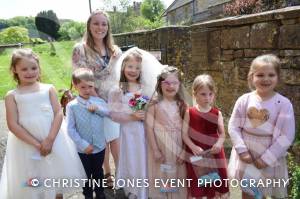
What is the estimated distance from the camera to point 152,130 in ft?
9.00

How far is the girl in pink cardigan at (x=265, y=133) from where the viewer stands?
2.41m

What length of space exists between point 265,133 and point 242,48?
1.75 meters

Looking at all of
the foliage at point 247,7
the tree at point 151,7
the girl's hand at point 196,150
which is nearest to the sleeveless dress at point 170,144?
the girl's hand at point 196,150

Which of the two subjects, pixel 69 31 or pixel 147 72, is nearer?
pixel 147 72

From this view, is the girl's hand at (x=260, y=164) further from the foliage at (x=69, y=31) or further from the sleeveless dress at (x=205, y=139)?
the foliage at (x=69, y=31)

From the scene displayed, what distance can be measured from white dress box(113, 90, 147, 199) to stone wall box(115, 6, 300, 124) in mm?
1495

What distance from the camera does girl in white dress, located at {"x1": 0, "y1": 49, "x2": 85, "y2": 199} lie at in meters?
2.69

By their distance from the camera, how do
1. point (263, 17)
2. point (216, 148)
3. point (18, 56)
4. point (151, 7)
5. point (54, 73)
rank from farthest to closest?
point (151, 7), point (54, 73), point (263, 17), point (18, 56), point (216, 148)

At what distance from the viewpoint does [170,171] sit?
8.82ft

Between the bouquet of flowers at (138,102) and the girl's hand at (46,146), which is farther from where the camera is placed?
the bouquet of flowers at (138,102)

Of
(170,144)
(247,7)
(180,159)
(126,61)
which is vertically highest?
(247,7)

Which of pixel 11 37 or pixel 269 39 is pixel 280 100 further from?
pixel 11 37

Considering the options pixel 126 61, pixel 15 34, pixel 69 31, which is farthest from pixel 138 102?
pixel 15 34

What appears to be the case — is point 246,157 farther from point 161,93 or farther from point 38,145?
point 38,145
